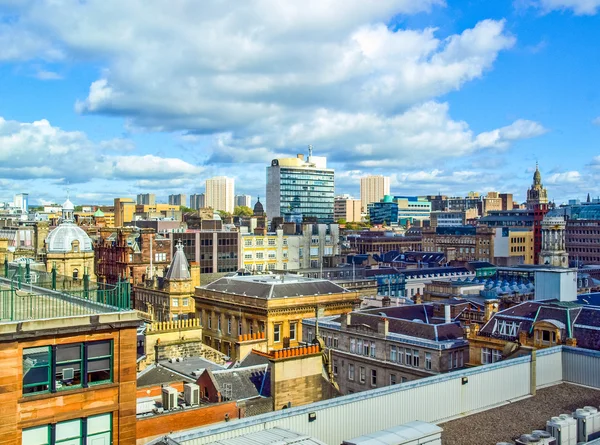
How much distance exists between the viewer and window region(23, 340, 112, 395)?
2075 centimetres

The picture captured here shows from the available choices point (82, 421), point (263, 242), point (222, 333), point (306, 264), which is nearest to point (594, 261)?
point (306, 264)

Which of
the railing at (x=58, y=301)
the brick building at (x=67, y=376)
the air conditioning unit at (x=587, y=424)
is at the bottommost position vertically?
the air conditioning unit at (x=587, y=424)

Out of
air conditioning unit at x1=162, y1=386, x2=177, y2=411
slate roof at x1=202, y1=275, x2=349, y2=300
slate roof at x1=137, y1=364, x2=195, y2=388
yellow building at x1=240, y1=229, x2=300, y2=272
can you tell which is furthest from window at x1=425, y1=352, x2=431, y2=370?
yellow building at x1=240, y1=229, x2=300, y2=272

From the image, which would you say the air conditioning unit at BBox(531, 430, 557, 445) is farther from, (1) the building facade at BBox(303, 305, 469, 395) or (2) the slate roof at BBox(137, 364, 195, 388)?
(1) the building facade at BBox(303, 305, 469, 395)

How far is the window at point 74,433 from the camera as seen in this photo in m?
20.7

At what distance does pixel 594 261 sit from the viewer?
18300 centimetres

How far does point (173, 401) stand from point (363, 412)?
1003cm

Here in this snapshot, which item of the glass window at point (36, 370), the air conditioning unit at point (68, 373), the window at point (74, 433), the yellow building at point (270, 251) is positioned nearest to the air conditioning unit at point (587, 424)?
the window at point (74, 433)

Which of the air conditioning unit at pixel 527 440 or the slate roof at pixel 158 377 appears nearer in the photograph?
the air conditioning unit at pixel 527 440

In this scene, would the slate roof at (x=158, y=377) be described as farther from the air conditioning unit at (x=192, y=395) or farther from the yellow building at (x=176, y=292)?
the yellow building at (x=176, y=292)

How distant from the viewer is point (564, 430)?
27.5m

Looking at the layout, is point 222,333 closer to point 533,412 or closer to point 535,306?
point 535,306

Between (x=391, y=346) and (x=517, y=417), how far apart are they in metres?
24.1

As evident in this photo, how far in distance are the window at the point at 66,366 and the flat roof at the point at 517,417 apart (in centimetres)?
1505
